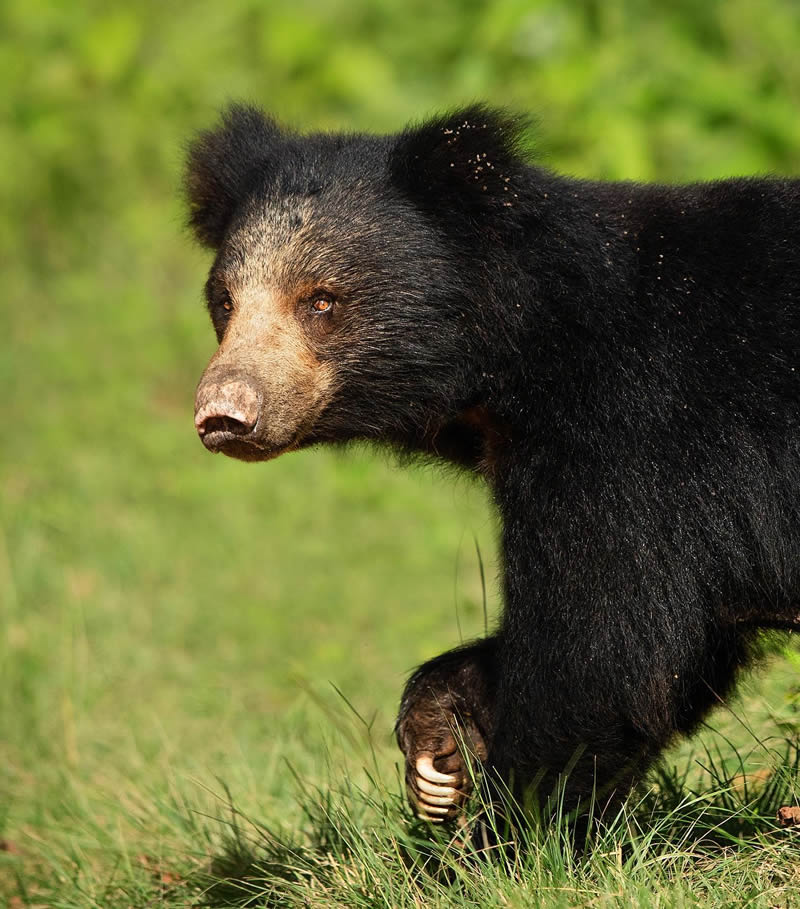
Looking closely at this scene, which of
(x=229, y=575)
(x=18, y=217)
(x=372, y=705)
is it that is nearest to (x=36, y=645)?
(x=229, y=575)

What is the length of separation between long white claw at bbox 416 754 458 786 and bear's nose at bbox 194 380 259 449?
970 mm

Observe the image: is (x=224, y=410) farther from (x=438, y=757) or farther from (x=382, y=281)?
(x=438, y=757)

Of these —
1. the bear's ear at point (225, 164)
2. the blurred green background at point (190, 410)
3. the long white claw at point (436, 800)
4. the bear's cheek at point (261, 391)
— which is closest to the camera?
the bear's cheek at point (261, 391)

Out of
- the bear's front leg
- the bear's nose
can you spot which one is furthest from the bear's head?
the bear's front leg

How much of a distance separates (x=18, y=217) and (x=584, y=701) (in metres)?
7.26

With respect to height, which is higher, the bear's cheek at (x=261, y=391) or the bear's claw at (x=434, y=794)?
the bear's cheek at (x=261, y=391)

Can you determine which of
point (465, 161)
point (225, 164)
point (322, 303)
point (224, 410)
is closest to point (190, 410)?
point (225, 164)

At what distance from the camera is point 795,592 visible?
329 cm

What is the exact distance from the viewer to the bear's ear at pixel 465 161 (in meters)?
3.53

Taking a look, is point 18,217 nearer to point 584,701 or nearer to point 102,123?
point 102,123

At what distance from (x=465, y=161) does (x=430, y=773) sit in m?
1.59

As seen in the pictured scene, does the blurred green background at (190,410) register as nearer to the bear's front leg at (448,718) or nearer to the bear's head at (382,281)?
the bear's head at (382,281)

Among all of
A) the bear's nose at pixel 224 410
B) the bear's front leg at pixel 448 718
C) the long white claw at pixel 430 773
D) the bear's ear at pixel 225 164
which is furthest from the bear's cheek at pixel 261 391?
the long white claw at pixel 430 773

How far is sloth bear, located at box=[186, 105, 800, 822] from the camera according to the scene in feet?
10.5
